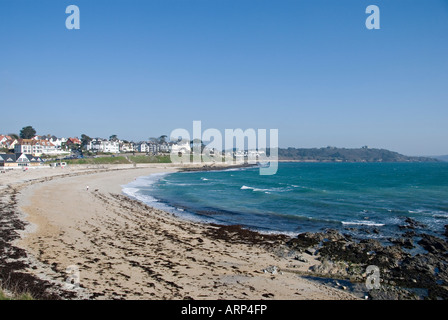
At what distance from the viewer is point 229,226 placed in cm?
1936

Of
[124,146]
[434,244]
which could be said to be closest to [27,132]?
[124,146]

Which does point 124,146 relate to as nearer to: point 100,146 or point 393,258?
point 100,146

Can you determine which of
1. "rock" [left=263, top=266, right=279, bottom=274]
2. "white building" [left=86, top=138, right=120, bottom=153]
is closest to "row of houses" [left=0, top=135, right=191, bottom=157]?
"white building" [left=86, top=138, right=120, bottom=153]

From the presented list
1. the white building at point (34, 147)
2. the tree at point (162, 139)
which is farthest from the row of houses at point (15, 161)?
the tree at point (162, 139)

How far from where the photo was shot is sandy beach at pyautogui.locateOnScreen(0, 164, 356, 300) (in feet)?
30.9

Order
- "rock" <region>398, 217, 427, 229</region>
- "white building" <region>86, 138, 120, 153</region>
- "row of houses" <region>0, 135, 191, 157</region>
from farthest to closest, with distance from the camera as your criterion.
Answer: "white building" <region>86, 138, 120, 153</region>
"row of houses" <region>0, 135, 191, 157</region>
"rock" <region>398, 217, 427, 229</region>

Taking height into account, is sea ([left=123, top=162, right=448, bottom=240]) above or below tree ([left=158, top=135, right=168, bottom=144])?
below

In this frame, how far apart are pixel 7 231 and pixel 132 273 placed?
29.9 feet

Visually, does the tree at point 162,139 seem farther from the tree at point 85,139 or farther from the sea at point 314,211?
the sea at point 314,211

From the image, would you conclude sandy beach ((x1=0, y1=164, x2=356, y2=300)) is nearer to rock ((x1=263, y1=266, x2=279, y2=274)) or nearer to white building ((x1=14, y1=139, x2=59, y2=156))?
rock ((x1=263, y1=266, x2=279, y2=274))

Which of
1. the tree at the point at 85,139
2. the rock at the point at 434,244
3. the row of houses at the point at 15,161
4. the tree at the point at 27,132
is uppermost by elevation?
the tree at the point at 27,132

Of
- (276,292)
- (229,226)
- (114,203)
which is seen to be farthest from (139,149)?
(276,292)

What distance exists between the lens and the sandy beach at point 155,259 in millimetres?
9406
